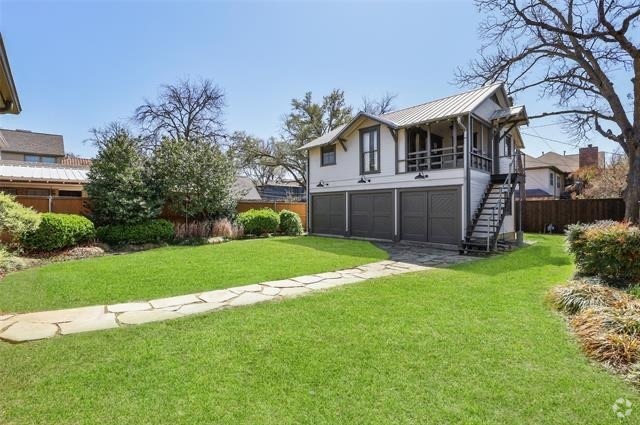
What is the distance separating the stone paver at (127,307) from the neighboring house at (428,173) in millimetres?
9206

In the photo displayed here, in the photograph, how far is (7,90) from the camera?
4484mm

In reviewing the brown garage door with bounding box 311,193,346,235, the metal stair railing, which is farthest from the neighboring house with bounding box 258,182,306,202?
the metal stair railing

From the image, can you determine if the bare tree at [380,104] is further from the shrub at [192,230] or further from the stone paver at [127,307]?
the stone paver at [127,307]

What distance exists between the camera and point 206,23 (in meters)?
11.1

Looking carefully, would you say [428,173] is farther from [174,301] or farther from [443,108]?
[174,301]

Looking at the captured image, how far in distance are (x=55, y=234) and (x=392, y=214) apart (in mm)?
11212

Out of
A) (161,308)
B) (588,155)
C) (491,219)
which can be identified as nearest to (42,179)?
(161,308)

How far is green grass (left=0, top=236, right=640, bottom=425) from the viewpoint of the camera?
8.16 feet

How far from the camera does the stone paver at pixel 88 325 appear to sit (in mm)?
4004

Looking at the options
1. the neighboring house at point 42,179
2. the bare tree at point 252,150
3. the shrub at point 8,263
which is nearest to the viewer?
the shrub at point 8,263

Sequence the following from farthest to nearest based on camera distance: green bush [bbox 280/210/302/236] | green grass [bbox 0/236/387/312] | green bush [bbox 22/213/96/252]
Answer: green bush [bbox 280/210/302/236] → green bush [bbox 22/213/96/252] → green grass [bbox 0/236/387/312]

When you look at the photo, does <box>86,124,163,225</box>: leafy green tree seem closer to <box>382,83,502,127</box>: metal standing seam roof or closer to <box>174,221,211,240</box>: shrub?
<box>174,221,211,240</box>: shrub

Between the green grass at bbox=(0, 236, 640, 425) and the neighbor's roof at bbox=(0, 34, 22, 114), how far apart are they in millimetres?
3173

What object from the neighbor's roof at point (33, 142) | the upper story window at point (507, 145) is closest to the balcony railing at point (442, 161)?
the upper story window at point (507, 145)
